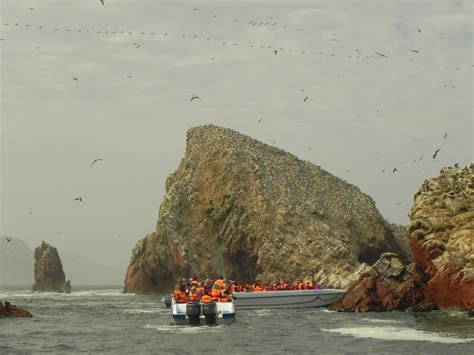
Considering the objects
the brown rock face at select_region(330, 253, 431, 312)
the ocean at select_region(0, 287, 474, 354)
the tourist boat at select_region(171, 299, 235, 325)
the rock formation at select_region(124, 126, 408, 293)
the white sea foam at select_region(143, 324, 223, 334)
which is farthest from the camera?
the rock formation at select_region(124, 126, 408, 293)

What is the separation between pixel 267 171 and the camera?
12438cm

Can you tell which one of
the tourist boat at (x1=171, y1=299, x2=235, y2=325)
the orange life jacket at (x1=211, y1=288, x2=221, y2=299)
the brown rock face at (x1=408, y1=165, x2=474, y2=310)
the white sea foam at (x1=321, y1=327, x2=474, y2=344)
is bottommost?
the white sea foam at (x1=321, y1=327, x2=474, y2=344)

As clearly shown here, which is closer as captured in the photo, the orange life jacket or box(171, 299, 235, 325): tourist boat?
box(171, 299, 235, 325): tourist boat

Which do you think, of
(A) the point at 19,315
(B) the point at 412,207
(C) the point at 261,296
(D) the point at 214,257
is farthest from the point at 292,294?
(D) the point at 214,257

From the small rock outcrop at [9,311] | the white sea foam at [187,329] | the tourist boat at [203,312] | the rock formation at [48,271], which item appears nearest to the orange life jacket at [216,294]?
the tourist boat at [203,312]

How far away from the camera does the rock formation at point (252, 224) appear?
112 m

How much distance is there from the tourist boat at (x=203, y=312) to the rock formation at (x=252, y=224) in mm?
55580

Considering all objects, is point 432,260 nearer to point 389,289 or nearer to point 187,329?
point 389,289

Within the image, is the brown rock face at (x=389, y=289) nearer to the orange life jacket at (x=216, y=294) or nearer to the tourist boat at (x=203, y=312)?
the tourist boat at (x=203, y=312)

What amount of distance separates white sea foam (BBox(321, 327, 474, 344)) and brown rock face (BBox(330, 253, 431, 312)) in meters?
15.4

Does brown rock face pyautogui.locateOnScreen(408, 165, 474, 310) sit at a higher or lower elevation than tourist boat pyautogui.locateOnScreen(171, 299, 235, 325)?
higher

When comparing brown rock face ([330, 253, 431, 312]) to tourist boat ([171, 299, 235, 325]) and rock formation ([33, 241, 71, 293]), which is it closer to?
tourist boat ([171, 299, 235, 325])

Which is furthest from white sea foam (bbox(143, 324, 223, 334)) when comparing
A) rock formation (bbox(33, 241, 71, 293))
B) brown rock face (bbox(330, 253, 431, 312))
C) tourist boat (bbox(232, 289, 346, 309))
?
rock formation (bbox(33, 241, 71, 293))

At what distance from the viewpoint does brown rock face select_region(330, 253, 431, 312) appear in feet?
207
